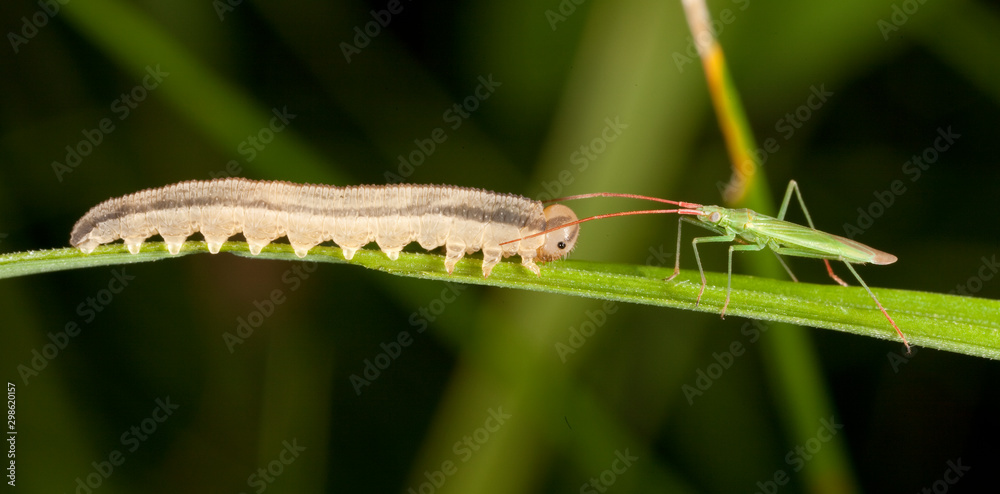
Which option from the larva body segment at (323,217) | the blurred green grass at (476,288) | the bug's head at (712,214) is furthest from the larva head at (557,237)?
the bug's head at (712,214)

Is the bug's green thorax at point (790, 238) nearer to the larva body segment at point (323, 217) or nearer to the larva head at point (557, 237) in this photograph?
the larva head at point (557, 237)

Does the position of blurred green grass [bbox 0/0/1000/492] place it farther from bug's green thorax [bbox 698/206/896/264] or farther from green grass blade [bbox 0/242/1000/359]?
green grass blade [bbox 0/242/1000/359]

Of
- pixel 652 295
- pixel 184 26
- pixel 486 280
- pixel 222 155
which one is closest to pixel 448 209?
pixel 486 280

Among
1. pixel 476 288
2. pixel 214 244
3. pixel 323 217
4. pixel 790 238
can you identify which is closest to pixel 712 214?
pixel 790 238

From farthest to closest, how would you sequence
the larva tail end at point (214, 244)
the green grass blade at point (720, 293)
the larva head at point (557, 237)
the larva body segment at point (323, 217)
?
the larva head at point (557, 237) → the larva body segment at point (323, 217) → the larva tail end at point (214, 244) → the green grass blade at point (720, 293)

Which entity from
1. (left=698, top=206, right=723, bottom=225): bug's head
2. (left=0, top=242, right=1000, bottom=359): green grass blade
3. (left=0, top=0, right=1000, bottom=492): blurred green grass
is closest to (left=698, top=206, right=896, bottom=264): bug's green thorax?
(left=698, top=206, right=723, bottom=225): bug's head
